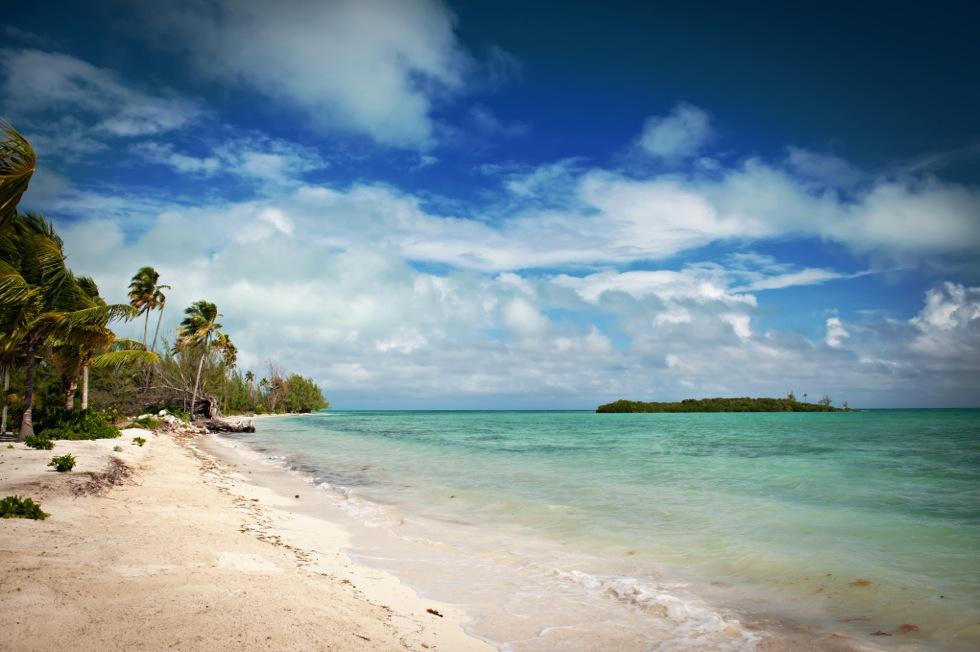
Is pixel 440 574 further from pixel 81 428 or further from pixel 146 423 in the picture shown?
pixel 146 423

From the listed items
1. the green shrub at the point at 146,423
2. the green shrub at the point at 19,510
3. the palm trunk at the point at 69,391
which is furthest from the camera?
the green shrub at the point at 146,423

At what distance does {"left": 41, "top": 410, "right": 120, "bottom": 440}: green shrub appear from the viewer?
58.1 ft

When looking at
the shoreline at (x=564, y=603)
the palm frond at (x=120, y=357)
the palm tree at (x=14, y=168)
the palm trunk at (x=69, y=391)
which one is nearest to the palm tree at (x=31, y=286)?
the palm trunk at (x=69, y=391)

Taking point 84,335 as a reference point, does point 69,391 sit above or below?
below

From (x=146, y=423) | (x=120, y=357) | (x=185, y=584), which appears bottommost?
(x=146, y=423)

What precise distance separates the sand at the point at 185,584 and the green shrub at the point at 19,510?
0.65 feet

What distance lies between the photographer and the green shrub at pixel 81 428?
17703 mm

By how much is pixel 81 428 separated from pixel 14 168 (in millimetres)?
16294

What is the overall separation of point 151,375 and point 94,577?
5301 centimetres

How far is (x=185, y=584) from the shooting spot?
491 cm

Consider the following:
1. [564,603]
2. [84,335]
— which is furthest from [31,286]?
[564,603]

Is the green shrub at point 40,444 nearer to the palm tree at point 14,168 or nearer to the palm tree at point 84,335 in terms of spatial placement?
the palm tree at point 84,335

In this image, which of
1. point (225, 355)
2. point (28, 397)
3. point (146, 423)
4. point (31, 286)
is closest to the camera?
point (31, 286)

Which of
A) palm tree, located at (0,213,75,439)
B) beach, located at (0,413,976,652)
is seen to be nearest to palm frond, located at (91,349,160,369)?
palm tree, located at (0,213,75,439)
